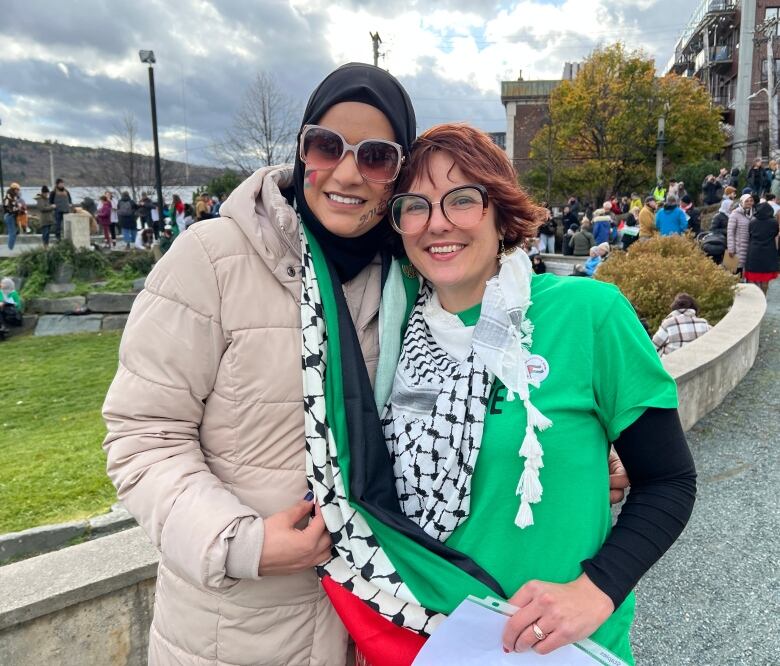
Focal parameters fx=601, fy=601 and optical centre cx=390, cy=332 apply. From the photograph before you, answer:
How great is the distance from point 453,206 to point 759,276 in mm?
12229

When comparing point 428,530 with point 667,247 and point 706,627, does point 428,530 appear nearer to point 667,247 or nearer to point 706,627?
point 706,627

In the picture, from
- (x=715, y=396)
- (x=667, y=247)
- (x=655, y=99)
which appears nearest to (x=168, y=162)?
(x=655, y=99)

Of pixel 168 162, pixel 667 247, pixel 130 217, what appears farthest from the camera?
pixel 168 162

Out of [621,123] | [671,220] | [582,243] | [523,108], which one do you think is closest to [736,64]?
[523,108]

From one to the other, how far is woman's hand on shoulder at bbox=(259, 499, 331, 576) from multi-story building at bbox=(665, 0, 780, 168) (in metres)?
36.6

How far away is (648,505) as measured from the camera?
1435mm

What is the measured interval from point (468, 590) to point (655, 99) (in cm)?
4133

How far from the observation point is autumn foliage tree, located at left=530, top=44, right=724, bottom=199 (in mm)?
36594

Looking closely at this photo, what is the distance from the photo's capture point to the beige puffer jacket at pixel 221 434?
4.59ft

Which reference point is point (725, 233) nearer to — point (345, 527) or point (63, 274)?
point (345, 527)

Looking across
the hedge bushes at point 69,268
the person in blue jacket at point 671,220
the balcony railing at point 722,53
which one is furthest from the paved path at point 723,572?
the balcony railing at point 722,53

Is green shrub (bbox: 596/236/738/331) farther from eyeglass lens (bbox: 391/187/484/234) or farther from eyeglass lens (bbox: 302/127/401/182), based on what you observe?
eyeglass lens (bbox: 302/127/401/182)

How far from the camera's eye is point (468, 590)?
1400mm

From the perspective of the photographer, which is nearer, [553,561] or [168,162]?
[553,561]
